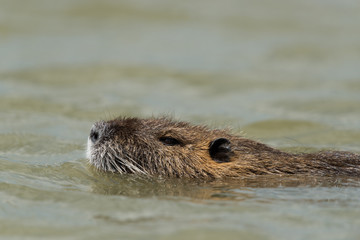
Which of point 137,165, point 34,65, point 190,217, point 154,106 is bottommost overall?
point 190,217

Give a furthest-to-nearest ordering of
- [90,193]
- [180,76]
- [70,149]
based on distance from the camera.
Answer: [180,76], [70,149], [90,193]

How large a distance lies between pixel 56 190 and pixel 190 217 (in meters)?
1.65

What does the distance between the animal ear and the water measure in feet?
1.15

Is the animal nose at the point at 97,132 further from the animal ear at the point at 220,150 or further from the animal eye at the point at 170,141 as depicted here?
the animal ear at the point at 220,150

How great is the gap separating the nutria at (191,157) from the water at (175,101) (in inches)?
6.3

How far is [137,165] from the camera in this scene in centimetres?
693

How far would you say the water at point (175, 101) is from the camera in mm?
5578

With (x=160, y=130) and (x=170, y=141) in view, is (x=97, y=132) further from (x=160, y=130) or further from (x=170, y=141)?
(x=170, y=141)

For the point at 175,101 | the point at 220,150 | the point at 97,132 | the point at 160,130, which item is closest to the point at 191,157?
the point at 220,150

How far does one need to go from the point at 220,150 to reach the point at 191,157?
31cm

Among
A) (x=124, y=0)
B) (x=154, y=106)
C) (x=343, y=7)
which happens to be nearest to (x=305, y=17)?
(x=343, y=7)

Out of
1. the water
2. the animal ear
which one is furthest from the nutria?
the water

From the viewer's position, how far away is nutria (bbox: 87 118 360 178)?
6.89 m

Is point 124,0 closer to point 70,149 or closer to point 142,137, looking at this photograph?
point 70,149
